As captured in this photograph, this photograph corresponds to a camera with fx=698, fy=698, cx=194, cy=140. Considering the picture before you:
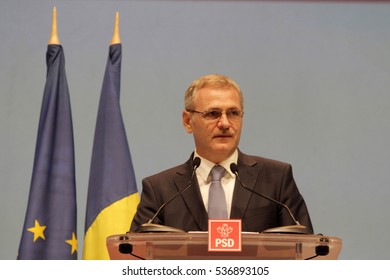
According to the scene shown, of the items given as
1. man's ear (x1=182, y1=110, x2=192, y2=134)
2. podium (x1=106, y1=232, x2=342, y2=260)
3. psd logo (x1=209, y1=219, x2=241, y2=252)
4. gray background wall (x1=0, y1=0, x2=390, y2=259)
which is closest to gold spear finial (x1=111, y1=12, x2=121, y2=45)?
gray background wall (x1=0, y1=0, x2=390, y2=259)

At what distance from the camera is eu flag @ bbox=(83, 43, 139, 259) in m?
4.49

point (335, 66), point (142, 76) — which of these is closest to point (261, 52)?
point (335, 66)

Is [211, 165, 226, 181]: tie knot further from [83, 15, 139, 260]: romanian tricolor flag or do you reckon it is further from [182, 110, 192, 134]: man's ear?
[83, 15, 139, 260]: romanian tricolor flag

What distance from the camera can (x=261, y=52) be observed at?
4855 millimetres

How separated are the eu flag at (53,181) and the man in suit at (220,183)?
1340 millimetres

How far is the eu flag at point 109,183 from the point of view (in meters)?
4.49

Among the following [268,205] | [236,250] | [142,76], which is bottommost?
[236,250]

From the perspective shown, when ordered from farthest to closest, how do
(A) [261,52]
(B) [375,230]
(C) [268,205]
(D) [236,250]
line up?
(A) [261,52], (B) [375,230], (C) [268,205], (D) [236,250]

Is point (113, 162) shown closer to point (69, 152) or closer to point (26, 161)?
point (69, 152)

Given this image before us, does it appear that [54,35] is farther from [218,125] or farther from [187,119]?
[218,125]

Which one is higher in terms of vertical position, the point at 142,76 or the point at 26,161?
the point at 142,76

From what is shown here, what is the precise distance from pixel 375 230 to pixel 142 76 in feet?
6.22

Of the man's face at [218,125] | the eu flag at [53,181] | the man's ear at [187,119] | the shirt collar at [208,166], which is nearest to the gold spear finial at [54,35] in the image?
the eu flag at [53,181]

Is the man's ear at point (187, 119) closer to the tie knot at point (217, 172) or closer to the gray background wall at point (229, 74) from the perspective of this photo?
the tie knot at point (217, 172)
